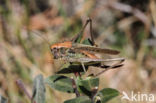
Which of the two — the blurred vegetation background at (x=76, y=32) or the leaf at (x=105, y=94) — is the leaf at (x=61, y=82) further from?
the blurred vegetation background at (x=76, y=32)

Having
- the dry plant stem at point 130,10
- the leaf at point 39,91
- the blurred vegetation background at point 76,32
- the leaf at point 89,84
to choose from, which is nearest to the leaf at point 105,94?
the leaf at point 89,84

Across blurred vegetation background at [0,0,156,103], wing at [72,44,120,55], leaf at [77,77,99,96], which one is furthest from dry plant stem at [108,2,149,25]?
leaf at [77,77,99,96]

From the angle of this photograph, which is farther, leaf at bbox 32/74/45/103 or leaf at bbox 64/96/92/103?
leaf at bbox 32/74/45/103

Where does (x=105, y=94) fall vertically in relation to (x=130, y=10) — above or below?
below

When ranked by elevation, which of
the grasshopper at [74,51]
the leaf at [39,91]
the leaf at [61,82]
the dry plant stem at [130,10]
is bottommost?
the leaf at [39,91]

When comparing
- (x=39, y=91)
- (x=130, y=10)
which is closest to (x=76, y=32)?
(x=130, y=10)

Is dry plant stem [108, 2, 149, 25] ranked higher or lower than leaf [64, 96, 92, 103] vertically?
higher

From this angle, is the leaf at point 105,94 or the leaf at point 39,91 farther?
the leaf at point 39,91

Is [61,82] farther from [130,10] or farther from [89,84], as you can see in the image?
[130,10]

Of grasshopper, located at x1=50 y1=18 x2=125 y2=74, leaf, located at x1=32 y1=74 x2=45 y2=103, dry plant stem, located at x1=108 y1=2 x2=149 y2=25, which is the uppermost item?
dry plant stem, located at x1=108 y1=2 x2=149 y2=25

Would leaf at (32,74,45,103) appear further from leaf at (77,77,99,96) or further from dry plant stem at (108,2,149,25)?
dry plant stem at (108,2,149,25)
